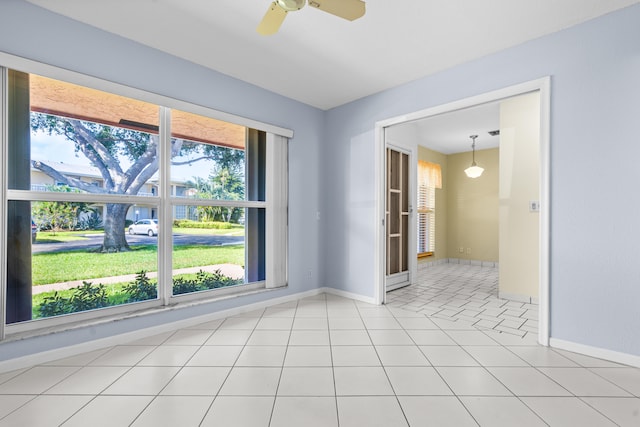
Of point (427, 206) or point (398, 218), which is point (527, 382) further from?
point (427, 206)

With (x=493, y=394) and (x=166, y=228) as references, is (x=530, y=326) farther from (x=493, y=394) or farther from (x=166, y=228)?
(x=166, y=228)

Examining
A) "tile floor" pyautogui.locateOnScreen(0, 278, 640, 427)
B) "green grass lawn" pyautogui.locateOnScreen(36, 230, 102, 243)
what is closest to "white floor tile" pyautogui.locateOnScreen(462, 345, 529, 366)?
"tile floor" pyautogui.locateOnScreen(0, 278, 640, 427)

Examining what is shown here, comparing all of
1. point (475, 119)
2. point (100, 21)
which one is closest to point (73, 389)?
point (100, 21)

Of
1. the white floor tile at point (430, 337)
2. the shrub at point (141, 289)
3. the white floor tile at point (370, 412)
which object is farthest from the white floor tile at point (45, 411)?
the white floor tile at point (430, 337)

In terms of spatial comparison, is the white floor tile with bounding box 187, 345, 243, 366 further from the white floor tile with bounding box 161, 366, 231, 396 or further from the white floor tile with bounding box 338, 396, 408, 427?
the white floor tile with bounding box 338, 396, 408, 427

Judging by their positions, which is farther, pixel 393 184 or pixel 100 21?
pixel 393 184

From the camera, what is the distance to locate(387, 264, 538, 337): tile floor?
3203 millimetres

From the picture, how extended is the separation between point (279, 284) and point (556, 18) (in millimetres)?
3777

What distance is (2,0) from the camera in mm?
2113

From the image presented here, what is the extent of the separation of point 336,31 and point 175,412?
2.97 meters

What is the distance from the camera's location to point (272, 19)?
79.9 inches

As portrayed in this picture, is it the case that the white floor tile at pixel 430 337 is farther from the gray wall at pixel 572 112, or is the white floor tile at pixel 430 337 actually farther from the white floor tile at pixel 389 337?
the gray wall at pixel 572 112

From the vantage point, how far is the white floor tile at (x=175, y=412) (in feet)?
5.18

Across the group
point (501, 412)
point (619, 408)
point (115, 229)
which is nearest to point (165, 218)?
point (115, 229)
